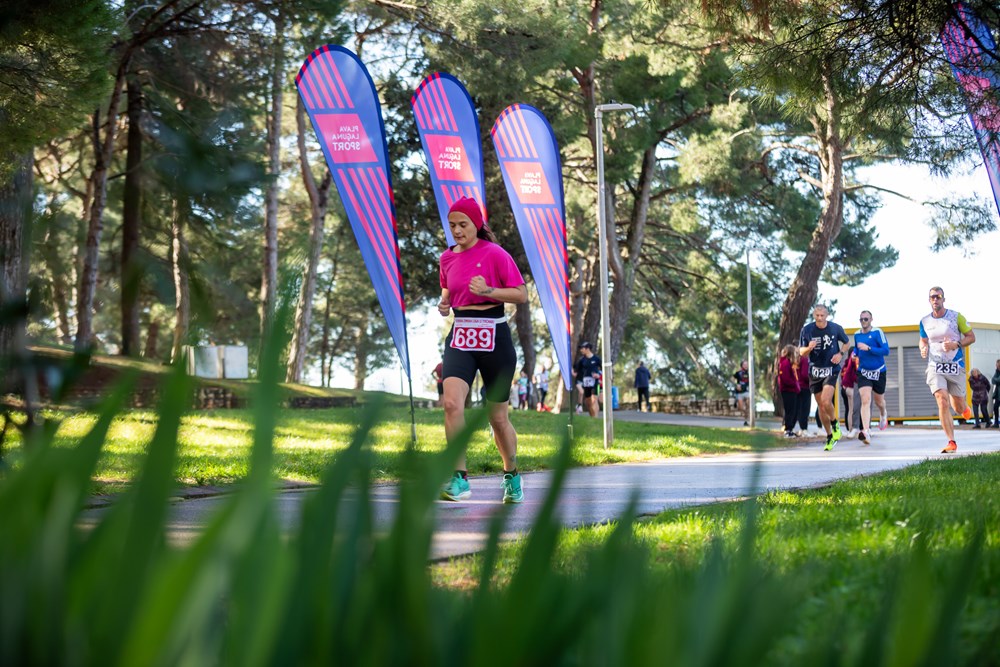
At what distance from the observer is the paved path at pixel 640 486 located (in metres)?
0.80

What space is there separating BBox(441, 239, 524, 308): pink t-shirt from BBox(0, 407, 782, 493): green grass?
84 cm

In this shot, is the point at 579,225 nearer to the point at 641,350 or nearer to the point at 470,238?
the point at 641,350

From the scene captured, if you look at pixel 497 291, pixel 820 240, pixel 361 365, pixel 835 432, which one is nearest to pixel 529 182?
pixel 835 432

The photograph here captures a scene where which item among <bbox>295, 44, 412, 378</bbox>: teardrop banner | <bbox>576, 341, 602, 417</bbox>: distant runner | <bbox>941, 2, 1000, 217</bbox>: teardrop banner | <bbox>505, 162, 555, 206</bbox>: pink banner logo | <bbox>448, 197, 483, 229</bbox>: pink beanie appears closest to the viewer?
<bbox>941, 2, 1000, 217</bbox>: teardrop banner

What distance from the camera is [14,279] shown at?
51.1 inches

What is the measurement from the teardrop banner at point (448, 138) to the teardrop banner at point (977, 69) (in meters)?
7.22

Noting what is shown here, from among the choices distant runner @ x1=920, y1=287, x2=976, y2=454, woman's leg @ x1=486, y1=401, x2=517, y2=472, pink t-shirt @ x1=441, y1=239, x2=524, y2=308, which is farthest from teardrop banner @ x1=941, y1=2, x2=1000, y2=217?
distant runner @ x1=920, y1=287, x2=976, y2=454

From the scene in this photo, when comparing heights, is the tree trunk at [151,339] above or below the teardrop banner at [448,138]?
below

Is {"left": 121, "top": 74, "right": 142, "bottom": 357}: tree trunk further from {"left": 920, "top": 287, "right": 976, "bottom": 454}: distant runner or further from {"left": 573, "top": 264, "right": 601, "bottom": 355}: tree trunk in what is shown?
{"left": 573, "top": 264, "right": 601, "bottom": 355}: tree trunk

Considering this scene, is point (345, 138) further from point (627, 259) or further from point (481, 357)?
point (627, 259)

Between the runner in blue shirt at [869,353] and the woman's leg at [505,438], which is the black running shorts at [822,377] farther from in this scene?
the woman's leg at [505,438]

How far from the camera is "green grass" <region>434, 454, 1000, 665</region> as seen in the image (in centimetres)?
80

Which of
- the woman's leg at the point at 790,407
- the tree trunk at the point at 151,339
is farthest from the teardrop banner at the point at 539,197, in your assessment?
the tree trunk at the point at 151,339

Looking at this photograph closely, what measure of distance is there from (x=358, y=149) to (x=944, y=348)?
23.2 ft
